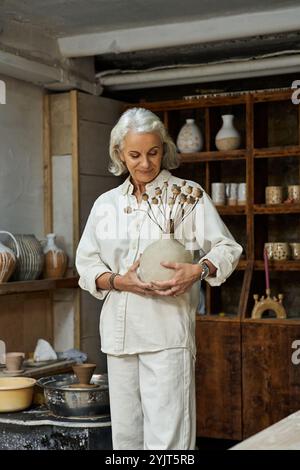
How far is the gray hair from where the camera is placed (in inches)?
108

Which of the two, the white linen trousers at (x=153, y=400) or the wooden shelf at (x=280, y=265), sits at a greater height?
the wooden shelf at (x=280, y=265)

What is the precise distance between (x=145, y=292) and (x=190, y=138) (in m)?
2.76

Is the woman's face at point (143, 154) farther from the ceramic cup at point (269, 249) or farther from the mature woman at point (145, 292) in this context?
the ceramic cup at point (269, 249)

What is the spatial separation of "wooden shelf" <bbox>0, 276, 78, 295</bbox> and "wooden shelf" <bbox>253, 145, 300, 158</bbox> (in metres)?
1.43

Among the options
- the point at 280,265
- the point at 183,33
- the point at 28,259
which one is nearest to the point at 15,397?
the point at 28,259

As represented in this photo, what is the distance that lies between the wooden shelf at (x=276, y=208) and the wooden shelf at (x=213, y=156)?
34 cm

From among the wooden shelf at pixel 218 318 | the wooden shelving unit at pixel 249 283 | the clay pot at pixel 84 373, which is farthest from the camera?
the wooden shelf at pixel 218 318

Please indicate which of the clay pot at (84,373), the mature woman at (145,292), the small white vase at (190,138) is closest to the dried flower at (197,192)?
the mature woman at (145,292)

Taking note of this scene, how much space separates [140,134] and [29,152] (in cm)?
247

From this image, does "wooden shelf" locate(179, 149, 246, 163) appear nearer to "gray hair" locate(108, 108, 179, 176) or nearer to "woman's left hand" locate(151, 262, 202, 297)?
"gray hair" locate(108, 108, 179, 176)

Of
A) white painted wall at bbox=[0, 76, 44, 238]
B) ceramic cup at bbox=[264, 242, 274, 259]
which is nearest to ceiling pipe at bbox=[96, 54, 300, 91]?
white painted wall at bbox=[0, 76, 44, 238]

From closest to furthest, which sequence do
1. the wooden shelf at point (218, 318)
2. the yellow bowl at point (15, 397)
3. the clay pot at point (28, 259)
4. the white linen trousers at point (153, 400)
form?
the white linen trousers at point (153, 400) → the yellow bowl at point (15, 397) → the clay pot at point (28, 259) → the wooden shelf at point (218, 318)

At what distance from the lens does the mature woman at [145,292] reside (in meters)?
A: 2.61

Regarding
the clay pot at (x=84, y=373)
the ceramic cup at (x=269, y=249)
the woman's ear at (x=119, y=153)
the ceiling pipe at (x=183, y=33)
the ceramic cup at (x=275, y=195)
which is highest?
the ceiling pipe at (x=183, y=33)
